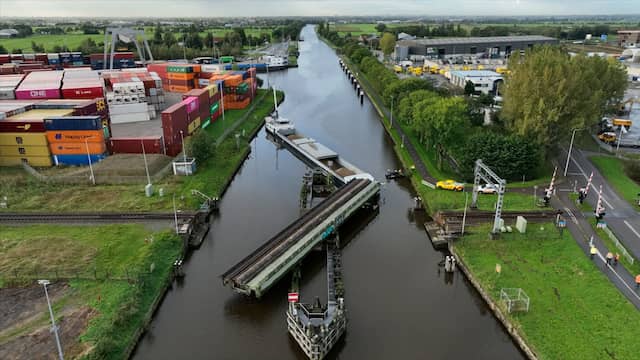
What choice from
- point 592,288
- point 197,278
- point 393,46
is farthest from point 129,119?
point 393,46

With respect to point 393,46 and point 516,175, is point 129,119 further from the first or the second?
point 393,46

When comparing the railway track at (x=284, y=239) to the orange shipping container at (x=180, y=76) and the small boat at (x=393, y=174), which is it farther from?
the orange shipping container at (x=180, y=76)

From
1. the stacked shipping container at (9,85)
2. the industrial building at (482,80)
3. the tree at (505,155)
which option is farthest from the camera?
the industrial building at (482,80)

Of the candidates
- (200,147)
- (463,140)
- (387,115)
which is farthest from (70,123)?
(387,115)

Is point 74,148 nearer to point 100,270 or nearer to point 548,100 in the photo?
point 100,270

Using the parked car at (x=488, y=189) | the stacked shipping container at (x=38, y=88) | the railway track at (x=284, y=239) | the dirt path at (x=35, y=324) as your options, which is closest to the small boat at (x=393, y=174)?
the railway track at (x=284, y=239)

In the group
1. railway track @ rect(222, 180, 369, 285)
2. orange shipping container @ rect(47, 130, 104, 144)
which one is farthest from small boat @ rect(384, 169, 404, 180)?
orange shipping container @ rect(47, 130, 104, 144)

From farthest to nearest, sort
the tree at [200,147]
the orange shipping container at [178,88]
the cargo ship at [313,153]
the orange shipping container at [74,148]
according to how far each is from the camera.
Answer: the orange shipping container at [178,88], the orange shipping container at [74,148], the tree at [200,147], the cargo ship at [313,153]
